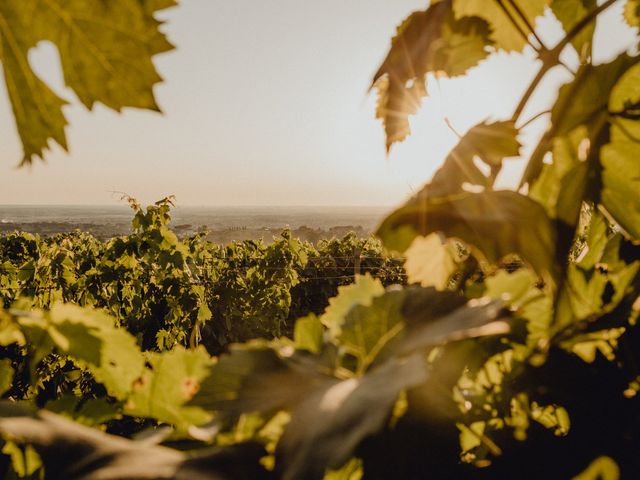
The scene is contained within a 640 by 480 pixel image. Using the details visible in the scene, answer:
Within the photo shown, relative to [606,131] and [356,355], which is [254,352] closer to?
[356,355]

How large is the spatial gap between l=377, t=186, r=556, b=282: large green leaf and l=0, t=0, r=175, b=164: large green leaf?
366mm

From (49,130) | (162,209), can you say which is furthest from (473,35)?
(162,209)

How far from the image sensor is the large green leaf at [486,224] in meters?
0.44

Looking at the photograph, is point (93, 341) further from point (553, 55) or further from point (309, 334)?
point (553, 55)

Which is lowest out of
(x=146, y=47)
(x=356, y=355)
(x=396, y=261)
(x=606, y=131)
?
(x=396, y=261)

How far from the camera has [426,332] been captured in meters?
0.38

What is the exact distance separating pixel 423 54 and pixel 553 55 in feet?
0.52

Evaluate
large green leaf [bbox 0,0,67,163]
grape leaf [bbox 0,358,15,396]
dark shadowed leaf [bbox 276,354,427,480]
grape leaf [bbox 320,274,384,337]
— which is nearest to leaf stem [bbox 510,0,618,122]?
grape leaf [bbox 320,274,384,337]

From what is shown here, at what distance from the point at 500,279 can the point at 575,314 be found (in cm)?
8

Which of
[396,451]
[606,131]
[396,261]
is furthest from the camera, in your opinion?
[396,261]

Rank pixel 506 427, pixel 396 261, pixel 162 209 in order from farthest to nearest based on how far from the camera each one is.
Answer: pixel 396 261 < pixel 162 209 < pixel 506 427

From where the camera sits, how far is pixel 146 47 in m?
0.61

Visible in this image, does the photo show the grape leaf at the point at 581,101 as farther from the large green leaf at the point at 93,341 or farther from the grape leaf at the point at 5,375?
the grape leaf at the point at 5,375

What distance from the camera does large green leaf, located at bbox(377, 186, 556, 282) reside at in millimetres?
438
